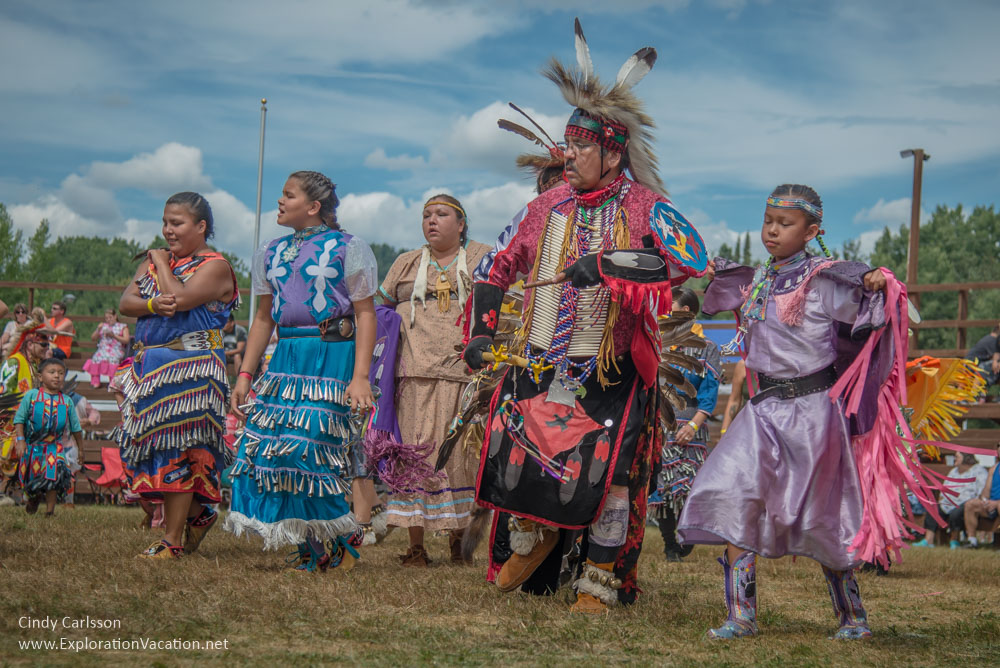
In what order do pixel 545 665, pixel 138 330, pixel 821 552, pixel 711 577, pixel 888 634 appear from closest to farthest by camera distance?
pixel 545 665
pixel 821 552
pixel 888 634
pixel 138 330
pixel 711 577

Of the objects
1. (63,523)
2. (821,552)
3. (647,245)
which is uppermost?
(647,245)

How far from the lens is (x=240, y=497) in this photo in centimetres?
567

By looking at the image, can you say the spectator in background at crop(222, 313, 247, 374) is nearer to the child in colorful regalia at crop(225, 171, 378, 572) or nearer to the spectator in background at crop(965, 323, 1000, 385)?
the child in colorful regalia at crop(225, 171, 378, 572)

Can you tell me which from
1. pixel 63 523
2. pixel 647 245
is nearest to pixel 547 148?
pixel 647 245

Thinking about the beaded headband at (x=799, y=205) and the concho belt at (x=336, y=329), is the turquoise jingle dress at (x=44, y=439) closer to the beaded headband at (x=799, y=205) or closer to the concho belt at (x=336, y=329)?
the concho belt at (x=336, y=329)

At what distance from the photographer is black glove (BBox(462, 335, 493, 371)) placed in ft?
16.0

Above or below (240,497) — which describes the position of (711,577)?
below

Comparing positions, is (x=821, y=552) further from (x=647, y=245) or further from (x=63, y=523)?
(x=63, y=523)

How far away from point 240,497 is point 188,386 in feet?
2.48

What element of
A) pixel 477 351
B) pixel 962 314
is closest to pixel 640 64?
pixel 477 351

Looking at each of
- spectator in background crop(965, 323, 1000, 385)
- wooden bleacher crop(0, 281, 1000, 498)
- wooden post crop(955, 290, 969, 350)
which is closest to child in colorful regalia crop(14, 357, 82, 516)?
wooden bleacher crop(0, 281, 1000, 498)

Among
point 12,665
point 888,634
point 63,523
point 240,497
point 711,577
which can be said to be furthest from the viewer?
point 63,523

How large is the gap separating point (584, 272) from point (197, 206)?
9.32ft

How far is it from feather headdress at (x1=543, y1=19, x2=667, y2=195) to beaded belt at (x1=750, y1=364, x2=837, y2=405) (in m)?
1.15
